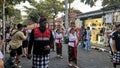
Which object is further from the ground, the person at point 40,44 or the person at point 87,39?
the person at point 40,44

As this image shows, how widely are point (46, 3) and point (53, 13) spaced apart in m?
2.18

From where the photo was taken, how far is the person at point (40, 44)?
8008 mm

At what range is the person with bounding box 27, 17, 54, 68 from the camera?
8008mm

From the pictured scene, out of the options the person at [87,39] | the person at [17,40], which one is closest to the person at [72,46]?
the person at [17,40]

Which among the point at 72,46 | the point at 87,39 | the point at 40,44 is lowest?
the point at 87,39

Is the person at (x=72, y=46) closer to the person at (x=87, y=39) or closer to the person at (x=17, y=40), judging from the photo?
the person at (x=17, y=40)

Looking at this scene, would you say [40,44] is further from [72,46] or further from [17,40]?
[72,46]

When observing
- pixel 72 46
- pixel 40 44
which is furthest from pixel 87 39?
pixel 40 44

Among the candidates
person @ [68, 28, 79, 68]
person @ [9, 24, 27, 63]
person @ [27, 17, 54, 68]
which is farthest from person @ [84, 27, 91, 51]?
person @ [27, 17, 54, 68]

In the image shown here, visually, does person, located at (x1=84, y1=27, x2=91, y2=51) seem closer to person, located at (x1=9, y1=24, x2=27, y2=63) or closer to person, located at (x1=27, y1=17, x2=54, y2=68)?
person, located at (x1=9, y1=24, x2=27, y2=63)

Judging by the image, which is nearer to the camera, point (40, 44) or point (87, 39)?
point (40, 44)

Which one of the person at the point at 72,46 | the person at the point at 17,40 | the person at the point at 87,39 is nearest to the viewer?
the person at the point at 17,40

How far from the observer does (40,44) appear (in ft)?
26.3

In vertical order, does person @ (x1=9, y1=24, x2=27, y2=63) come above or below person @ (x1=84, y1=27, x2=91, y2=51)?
above
